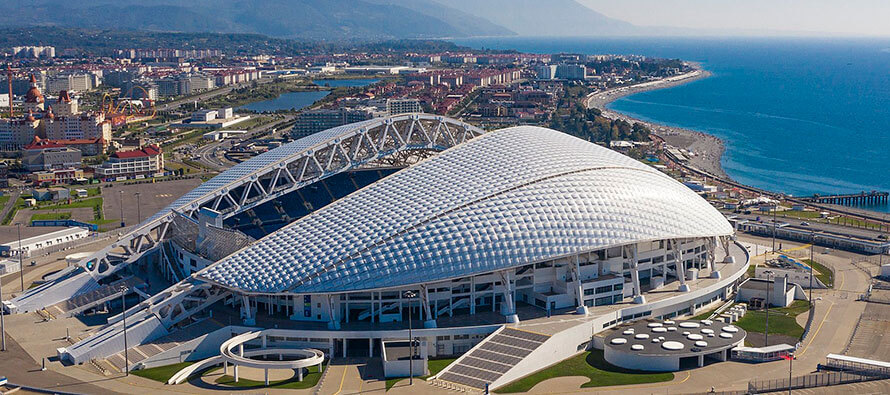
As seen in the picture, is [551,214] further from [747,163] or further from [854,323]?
[747,163]

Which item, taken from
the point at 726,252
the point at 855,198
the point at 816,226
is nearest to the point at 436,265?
the point at 726,252

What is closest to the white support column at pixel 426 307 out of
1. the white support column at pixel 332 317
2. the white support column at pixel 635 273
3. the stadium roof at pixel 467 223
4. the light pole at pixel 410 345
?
the light pole at pixel 410 345

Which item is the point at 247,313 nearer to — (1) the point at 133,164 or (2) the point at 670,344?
(2) the point at 670,344

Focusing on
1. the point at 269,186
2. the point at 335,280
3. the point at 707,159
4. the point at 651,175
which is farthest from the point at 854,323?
the point at 707,159

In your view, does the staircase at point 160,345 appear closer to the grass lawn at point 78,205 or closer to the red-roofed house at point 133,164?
the grass lawn at point 78,205

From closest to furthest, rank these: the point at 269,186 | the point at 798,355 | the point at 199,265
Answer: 1. the point at 798,355
2. the point at 199,265
3. the point at 269,186

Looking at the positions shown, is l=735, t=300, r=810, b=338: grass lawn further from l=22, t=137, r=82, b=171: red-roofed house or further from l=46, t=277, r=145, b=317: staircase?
l=22, t=137, r=82, b=171: red-roofed house
